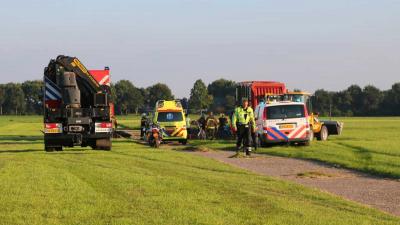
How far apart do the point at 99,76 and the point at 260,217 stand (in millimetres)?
23321

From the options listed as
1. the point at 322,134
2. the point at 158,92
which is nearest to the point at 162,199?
the point at 322,134

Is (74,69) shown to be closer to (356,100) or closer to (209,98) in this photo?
(209,98)

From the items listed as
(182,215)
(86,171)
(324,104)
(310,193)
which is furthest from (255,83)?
(324,104)

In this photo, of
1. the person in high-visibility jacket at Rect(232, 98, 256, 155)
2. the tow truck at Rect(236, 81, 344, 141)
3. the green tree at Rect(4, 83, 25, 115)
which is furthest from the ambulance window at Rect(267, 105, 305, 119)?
the green tree at Rect(4, 83, 25, 115)

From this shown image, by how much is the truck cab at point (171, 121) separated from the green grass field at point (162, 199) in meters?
17.6

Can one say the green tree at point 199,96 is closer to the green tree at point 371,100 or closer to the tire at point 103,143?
the green tree at point 371,100

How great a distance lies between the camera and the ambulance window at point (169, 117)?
34.8 metres

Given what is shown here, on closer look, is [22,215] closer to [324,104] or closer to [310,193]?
[310,193]

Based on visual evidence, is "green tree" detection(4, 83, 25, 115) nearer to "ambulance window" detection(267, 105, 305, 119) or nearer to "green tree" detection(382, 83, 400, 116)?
"green tree" detection(382, 83, 400, 116)

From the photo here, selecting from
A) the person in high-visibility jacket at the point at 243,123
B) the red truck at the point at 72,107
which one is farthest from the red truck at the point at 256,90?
the person in high-visibility jacket at the point at 243,123

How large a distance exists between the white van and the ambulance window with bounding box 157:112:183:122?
831 centimetres

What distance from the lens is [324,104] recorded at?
158 meters

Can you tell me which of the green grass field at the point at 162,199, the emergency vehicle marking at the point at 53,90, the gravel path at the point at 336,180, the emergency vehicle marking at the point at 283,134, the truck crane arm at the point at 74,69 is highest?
the truck crane arm at the point at 74,69

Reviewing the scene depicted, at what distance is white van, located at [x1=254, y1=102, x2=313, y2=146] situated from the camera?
26938mm
